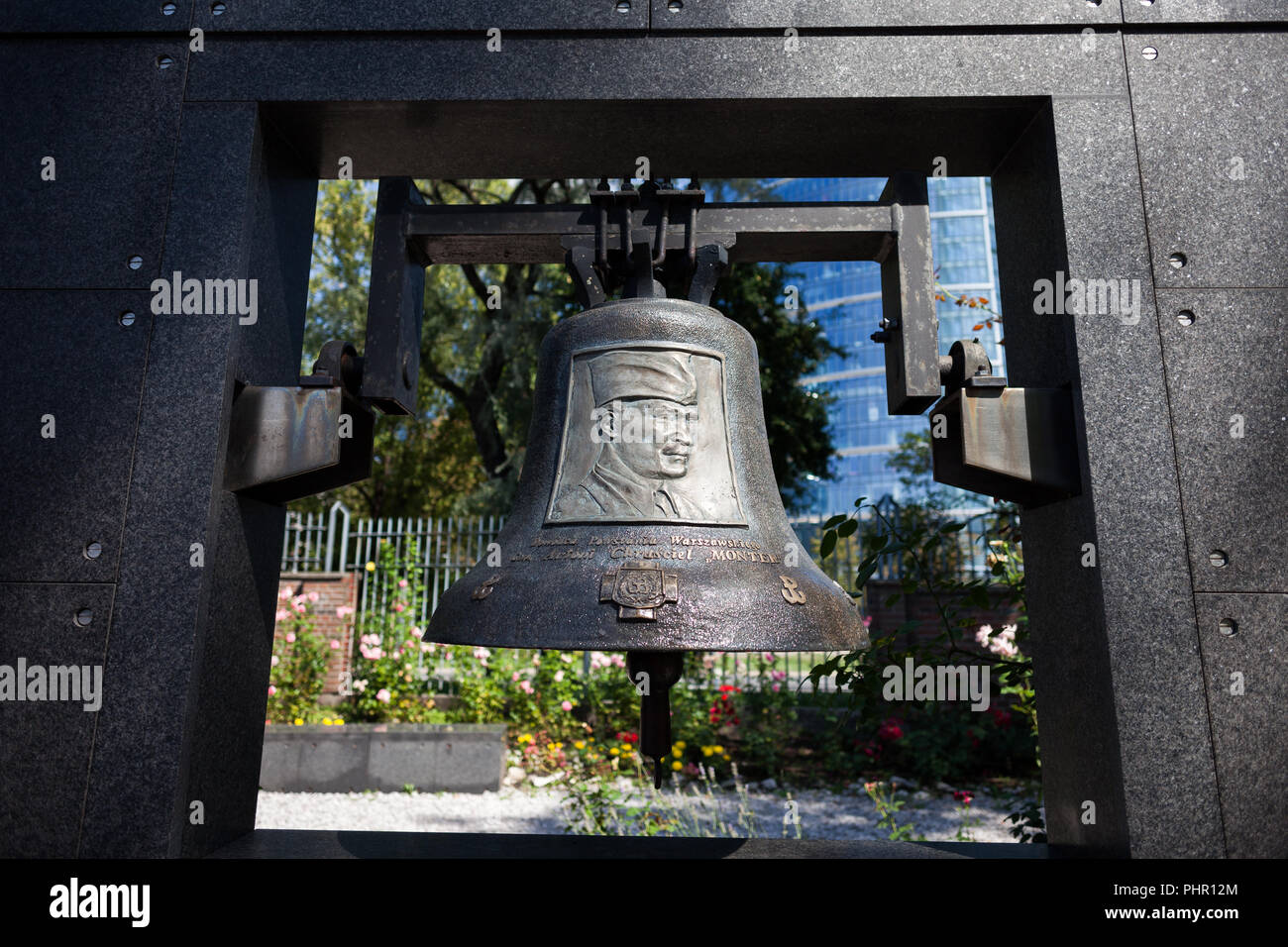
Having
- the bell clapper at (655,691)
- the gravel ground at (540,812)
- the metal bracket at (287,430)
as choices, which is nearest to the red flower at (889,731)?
the gravel ground at (540,812)

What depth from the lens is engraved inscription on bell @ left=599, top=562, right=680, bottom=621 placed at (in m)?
1.48

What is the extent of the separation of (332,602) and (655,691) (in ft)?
23.3

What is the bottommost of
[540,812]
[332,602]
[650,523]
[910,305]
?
[540,812]

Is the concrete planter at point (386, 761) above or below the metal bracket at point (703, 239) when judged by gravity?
below

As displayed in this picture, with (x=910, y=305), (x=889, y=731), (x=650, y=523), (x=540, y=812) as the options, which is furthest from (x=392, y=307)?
(x=889, y=731)

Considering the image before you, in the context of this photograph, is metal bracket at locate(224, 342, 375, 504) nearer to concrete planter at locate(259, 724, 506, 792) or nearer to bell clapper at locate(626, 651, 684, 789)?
bell clapper at locate(626, 651, 684, 789)

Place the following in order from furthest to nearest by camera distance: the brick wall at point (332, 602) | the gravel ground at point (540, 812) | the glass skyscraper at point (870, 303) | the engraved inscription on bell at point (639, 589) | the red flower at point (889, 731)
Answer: the glass skyscraper at point (870, 303)
the brick wall at point (332, 602)
the red flower at point (889, 731)
the gravel ground at point (540, 812)
the engraved inscription on bell at point (639, 589)

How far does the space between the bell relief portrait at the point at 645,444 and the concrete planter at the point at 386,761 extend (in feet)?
16.3

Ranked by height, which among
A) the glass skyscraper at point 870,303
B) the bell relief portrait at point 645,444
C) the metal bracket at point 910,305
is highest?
the glass skyscraper at point 870,303

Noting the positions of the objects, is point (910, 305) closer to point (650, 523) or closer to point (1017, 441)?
point (1017, 441)

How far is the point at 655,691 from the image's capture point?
1.82 metres

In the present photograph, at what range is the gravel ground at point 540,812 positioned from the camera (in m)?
5.31

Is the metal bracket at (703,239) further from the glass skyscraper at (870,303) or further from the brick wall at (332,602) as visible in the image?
the glass skyscraper at (870,303)
